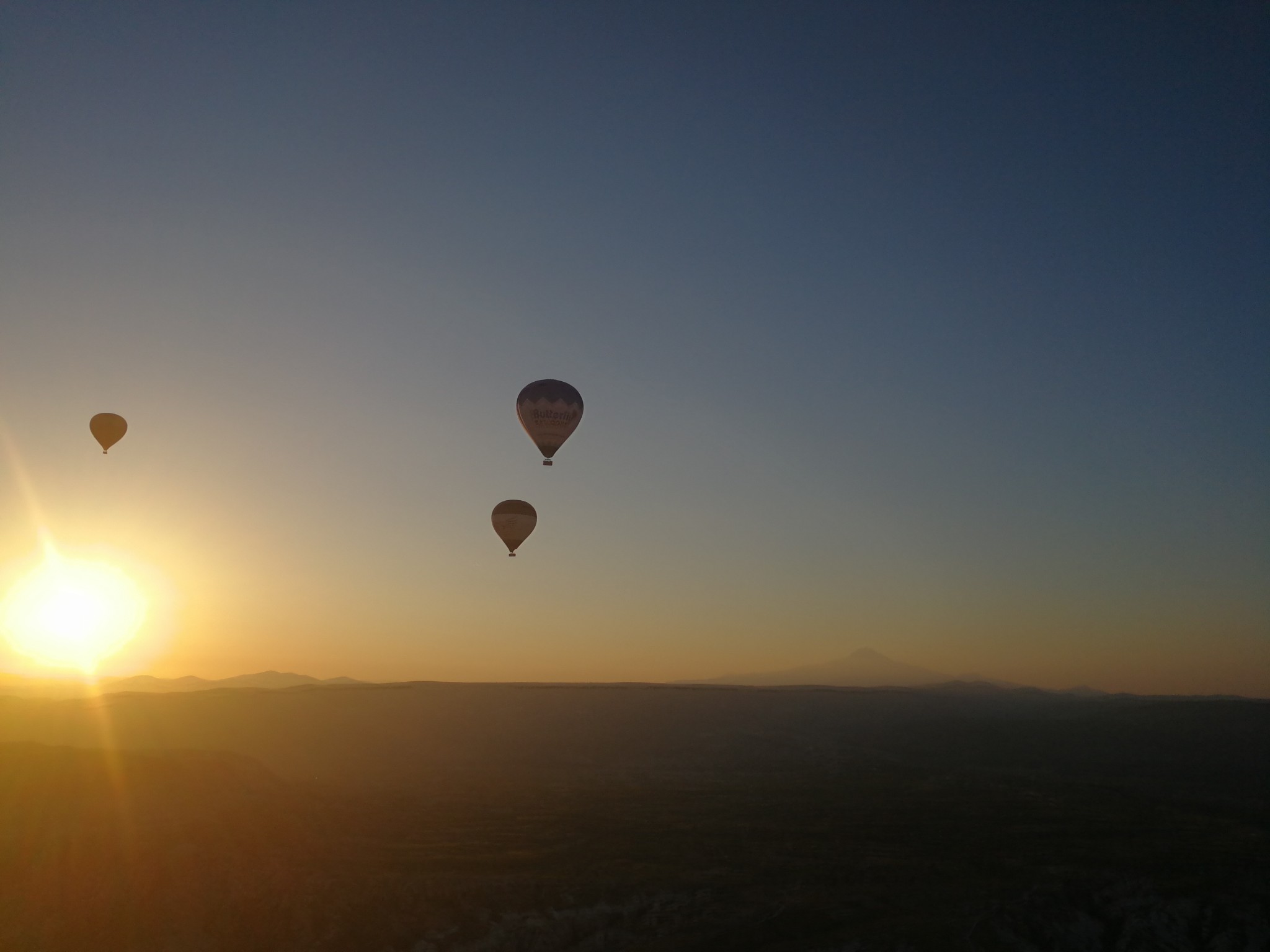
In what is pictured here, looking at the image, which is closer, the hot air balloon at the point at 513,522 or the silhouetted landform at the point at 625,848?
the silhouetted landform at the point at 625,848

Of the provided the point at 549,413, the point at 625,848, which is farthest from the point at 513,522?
the point at 625,848

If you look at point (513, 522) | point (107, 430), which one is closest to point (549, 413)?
point (513, 522)

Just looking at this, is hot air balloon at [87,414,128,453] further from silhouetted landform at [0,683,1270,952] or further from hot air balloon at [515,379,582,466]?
hot air balloon at [515,379,582,466]

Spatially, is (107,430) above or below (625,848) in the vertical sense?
above

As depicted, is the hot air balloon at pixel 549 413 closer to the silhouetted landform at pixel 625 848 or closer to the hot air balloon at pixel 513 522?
the hot air balloon at pixel 513 522

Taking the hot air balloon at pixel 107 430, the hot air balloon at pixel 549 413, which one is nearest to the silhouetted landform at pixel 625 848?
the hot air balloon at pixel 107 430

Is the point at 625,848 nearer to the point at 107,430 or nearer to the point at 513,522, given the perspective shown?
the point at 513,522

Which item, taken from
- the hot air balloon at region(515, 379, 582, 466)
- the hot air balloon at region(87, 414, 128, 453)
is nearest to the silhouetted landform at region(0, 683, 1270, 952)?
the hot air balloon at region(87, 414, 128, 453)
